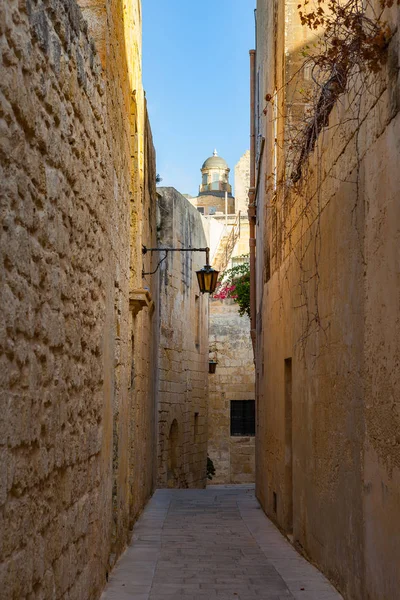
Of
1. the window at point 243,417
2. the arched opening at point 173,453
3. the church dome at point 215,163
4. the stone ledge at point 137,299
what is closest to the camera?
the stone ledge at point 137,299

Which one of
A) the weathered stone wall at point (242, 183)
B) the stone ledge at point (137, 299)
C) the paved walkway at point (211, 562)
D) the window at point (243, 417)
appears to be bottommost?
the paved walkway at point (211, 562)

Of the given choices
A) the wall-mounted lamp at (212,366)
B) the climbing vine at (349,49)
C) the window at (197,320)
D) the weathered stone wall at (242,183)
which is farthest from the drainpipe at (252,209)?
the weathered stone wall at (242,183)

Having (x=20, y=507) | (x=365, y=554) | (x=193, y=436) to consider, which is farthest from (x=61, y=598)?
(x=193, y=436)

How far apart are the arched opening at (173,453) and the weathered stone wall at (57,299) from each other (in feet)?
33.6

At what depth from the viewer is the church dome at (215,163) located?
81.9m

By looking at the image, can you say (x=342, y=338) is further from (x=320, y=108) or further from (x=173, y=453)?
(x=173, y=453)

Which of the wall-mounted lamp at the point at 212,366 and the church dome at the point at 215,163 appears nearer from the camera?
the wall-mounted lamp at the point at 212,366

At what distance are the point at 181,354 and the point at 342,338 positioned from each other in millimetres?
12683

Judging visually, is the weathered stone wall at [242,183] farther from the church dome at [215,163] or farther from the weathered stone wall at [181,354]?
the weathered stone wall at [181,354]

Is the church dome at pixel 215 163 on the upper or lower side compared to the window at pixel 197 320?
upper

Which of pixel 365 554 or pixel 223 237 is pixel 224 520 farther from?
pixel 223 237

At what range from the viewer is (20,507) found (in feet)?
10.8

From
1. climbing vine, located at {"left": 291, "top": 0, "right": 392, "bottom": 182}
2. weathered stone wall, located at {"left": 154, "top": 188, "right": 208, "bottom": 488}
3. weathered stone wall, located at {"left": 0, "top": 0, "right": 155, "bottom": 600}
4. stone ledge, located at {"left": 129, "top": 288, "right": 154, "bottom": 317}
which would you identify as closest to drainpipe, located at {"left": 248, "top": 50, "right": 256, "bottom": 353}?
weathered stone wall, located at {"left": 154, "top": 188, "right": 208, "bottom": 488}

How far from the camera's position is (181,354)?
60.6 feet
